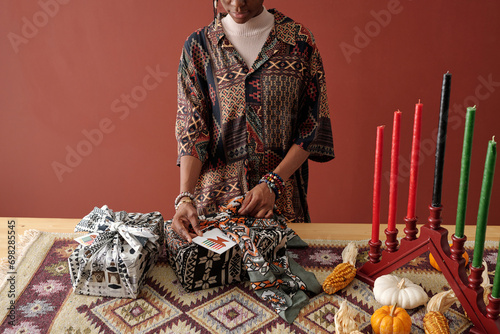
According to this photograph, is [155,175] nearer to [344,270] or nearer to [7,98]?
[7,98]

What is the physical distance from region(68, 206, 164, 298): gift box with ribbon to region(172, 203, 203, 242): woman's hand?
2.5 inches

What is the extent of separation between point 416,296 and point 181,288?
537 mm

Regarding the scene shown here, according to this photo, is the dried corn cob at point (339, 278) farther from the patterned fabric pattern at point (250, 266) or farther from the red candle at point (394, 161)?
the red candle at point (394, 161)

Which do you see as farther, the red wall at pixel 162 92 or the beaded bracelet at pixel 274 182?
the red wall at pixel 162 92

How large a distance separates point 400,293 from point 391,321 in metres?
0.12

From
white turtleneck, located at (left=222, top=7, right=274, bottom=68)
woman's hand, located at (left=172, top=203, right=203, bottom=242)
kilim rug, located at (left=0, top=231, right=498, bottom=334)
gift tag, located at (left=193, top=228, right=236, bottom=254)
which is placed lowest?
kilim rug, located at (left=0, top=231, right=498, bottom=334)

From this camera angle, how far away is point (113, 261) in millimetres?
1049

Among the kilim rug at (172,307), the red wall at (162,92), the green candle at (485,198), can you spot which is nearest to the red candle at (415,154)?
the green candle at (485,198)

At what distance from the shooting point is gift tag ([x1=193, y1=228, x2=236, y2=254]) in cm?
107

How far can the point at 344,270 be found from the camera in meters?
1.08

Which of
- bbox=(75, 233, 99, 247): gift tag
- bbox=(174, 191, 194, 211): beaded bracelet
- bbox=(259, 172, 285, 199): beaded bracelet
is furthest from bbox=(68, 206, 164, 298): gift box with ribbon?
bbox=(259, 172, 285, 199): beaded bracelet

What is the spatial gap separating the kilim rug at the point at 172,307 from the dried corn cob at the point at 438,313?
0.03m

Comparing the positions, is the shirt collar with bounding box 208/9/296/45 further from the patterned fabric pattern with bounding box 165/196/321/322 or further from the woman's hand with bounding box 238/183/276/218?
the patterned fabric pattern with bounding box 165/196/321/322

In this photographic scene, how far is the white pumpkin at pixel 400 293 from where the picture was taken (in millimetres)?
991
